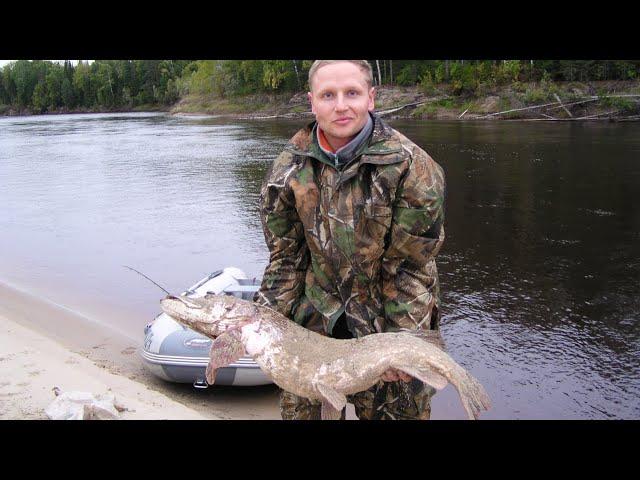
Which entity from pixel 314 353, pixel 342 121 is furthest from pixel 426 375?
pixel 342 121

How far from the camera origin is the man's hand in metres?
3.38

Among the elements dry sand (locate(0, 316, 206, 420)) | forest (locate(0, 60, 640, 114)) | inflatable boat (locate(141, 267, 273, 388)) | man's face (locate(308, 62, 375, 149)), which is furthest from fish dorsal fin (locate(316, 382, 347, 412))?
forest (locate(0, 60, 640, 114))

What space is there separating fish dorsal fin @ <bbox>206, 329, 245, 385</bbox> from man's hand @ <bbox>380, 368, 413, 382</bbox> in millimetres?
A: 863

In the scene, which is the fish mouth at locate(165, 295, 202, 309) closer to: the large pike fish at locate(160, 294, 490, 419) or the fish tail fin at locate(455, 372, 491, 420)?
the large pike fish at locate(160, 294, 490, 419)

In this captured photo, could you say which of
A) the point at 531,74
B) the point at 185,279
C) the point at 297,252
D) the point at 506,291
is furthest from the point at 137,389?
the point at 531,74

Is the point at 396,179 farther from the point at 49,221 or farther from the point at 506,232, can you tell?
the point at 49,221

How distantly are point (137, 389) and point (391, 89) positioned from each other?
48866 mm

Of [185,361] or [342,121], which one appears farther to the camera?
[185,361]

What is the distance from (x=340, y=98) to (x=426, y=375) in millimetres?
1567

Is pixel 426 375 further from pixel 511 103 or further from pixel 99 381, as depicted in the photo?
pixel 511 103

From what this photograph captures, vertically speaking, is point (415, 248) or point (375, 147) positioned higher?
point (375, 147)

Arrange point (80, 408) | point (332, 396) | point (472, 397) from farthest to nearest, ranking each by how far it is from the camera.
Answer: point (80, 408), point (332, 396), point (472, 397)

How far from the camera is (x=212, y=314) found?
3627 mm

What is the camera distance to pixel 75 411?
4.80 m
